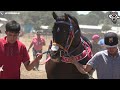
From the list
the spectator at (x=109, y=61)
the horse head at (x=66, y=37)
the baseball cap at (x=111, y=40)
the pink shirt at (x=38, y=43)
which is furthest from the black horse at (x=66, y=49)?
the pink shirt at (x=38, y=43)

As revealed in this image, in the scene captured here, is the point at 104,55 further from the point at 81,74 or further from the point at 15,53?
the point at 15,53

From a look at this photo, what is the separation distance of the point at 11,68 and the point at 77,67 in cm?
94

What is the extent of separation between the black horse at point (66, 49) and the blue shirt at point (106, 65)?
517 mm

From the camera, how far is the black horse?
4.85 meters

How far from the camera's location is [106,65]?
4453 mm

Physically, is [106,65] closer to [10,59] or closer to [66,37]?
[66,37]

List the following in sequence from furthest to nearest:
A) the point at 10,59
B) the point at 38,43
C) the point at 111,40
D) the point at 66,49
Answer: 1. the point at 38,43
2. the point at 66,49
3. the point at 10,59
4. the point at 111,40

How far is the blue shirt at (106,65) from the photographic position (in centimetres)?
443

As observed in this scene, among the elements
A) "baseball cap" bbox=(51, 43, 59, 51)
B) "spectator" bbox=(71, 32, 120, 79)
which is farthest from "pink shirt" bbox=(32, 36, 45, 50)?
"spectator" bbox=(71, 32, 120, 79)

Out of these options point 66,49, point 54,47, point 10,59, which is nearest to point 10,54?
point 10,59

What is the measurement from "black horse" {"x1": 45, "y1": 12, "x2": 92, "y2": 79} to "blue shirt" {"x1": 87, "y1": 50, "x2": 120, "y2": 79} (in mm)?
517

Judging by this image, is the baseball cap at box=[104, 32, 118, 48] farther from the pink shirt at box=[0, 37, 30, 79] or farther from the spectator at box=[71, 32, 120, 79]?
the pink shirt at box=[0, 37, 30, 79]

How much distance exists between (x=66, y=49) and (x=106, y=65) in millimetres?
714
